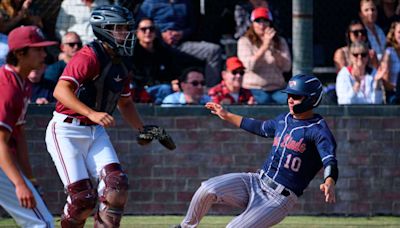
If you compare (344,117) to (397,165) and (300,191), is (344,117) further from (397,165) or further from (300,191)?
(300,191)

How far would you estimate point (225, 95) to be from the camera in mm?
11641

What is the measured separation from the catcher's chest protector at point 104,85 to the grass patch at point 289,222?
2170 mm

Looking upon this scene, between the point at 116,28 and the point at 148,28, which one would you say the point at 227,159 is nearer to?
the point at 148,28

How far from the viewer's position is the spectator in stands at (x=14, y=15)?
38.0 feet

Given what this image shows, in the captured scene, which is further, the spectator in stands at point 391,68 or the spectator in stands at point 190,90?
the spectator in stands at point 391,68

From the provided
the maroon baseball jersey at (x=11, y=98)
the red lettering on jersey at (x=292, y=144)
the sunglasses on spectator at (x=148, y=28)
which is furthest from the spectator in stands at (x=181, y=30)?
the maroon baseball jersey at (x=11, y=98)

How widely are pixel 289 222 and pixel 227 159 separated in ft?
3.17

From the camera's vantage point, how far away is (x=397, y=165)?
36.8 ft

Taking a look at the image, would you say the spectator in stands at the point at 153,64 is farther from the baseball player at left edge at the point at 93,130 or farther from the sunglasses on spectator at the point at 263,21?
the baseball player at left edge at the point at 93,130

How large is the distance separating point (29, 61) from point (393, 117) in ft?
16.8

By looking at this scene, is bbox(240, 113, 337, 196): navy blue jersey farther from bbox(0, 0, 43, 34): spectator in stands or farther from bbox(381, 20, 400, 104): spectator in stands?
bbox(0, 0, 43, 34): spectator in stands

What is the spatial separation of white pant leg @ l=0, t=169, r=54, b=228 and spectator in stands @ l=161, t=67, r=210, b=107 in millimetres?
4674

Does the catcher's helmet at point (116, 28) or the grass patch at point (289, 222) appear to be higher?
the catcher's helmet at point (116, 28)

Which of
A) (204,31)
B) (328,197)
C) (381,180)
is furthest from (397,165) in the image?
(328,197)
